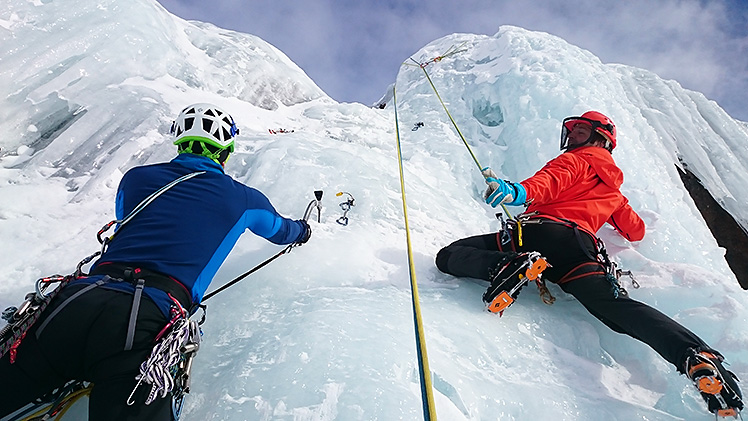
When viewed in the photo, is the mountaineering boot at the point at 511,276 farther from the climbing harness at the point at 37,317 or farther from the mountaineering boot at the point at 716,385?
the climbing harness at the point at 37,317

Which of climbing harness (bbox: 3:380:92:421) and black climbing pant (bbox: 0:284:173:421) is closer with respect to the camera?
black climbing pant (bbox: 0:284:173:421)

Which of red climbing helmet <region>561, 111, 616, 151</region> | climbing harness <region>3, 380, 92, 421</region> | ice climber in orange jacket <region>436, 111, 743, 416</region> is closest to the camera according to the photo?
climbing harness <region>3, 380, 92, 421</region>

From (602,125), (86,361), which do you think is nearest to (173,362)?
(86,361)

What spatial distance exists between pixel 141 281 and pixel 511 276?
6.04 ft

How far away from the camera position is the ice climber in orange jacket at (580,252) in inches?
62.0

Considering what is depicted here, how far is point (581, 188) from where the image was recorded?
2.64 m

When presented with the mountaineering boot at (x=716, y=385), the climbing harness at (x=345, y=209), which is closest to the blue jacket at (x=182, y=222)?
the climbing harness at (x=345, y=209)

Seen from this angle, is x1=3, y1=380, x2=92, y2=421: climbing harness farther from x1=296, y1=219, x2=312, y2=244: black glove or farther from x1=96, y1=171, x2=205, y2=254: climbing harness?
x1=296, y1=219, x2=312, y2=244: black glove

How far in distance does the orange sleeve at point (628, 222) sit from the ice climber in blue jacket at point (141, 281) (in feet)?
9.01

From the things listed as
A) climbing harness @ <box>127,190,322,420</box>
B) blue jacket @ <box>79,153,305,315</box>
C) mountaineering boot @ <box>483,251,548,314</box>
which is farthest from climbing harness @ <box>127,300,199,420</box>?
mountaineering boot @ <box>483,251,548,314</box>

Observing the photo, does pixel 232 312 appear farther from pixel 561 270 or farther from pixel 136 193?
pixel 561 270

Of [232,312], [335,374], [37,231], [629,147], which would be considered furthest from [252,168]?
[629,147]

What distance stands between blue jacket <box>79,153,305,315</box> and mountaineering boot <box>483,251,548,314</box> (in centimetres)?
144

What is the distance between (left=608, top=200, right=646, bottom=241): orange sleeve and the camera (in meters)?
3.00
